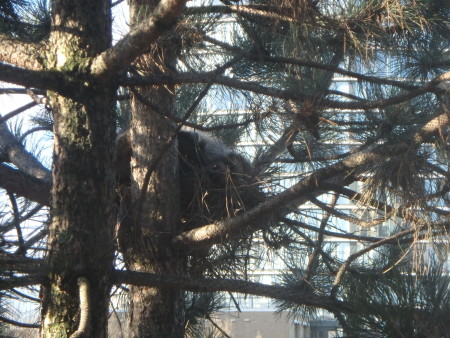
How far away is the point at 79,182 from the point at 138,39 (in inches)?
17.5

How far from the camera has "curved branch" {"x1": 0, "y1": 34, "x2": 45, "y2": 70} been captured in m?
2.06

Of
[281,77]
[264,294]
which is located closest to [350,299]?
[264,294]

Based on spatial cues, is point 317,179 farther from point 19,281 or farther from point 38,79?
point 19,281

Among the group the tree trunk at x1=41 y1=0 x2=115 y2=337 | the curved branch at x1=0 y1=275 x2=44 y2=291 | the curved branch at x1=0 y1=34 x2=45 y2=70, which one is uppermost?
the curved branch at x1=0 y1=34 x2=45 y2=70

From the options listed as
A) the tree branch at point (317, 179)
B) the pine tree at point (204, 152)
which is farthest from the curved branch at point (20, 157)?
the tree branch at point (317, 179)

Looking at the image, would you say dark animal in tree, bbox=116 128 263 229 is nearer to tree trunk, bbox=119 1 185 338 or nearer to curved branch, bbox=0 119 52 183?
tree trunk, bbox=119 1 185 338

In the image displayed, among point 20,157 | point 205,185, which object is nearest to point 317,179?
point 205,185

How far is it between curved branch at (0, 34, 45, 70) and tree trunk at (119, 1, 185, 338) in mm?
674

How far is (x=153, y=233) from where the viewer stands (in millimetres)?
2889

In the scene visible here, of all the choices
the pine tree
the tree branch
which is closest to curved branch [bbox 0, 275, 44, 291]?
the pine tree

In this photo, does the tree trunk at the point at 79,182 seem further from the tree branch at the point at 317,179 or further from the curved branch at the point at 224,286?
the tree branch at the point at 317,179

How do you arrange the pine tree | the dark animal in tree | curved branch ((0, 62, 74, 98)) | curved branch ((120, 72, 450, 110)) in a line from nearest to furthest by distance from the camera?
curved branch ((0, 62, 74, 98)) < the pine tree < curved branch ((120, 72, 450, 110)) < the dark animal in tree

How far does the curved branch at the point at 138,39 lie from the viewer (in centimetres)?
186

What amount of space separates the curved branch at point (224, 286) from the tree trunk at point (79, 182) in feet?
0.83
